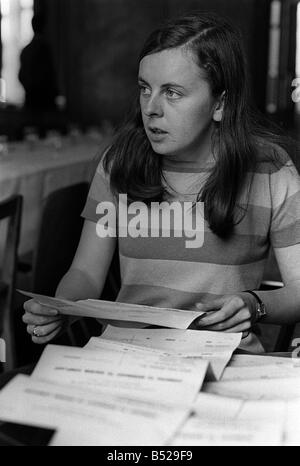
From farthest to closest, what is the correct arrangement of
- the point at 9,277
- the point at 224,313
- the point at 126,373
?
the point at 9,277
the point at 224,313
the point at 126,373

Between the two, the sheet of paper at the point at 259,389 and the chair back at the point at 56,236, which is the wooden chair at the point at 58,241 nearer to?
the chair back at the point at 56,236

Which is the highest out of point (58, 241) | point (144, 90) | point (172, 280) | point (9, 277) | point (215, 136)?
point (144, 90)

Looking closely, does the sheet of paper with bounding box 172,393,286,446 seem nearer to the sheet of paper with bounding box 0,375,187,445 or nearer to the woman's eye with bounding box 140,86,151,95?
the sheet of paper with bounding box 0,375,187,445

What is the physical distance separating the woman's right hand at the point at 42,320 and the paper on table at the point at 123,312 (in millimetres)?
46

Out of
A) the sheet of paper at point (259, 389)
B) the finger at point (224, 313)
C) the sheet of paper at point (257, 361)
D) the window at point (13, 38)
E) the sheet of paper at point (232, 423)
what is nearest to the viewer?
the sheet of paper at point (232, 423)

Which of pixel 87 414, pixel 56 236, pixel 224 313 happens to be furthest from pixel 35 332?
pixel 56 236

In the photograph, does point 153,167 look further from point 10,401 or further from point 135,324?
point 10,401

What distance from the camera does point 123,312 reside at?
1056 mm

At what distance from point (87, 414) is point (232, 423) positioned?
160mm

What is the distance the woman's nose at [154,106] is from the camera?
4.28 ft

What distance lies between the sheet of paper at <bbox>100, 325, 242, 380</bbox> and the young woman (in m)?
0.26

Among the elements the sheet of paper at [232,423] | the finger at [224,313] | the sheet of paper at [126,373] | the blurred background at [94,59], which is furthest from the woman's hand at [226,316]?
the blurred background at [94,59]

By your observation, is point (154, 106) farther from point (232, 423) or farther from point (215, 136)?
point (232, 423)
